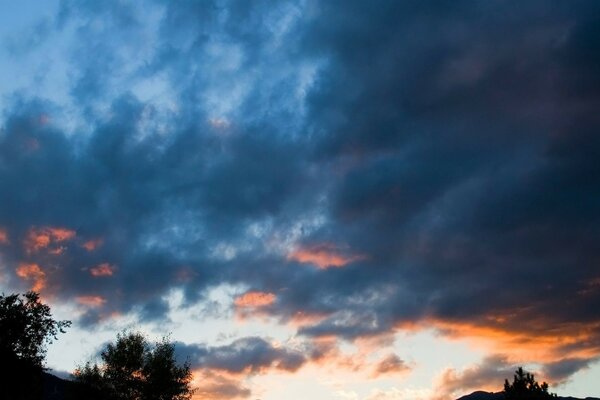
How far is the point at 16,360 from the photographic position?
6034 centimetres

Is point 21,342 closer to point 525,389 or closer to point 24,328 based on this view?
point 24,328

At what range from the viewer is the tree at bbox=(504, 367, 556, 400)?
49875 mm

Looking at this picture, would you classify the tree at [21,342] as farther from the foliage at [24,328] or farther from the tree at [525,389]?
the tree at [525,389]

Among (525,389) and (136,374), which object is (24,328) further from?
(525,389)

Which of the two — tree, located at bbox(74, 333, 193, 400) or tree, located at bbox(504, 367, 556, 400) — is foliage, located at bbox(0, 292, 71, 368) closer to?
tree, located at bbox(74, 333, 193, 400)

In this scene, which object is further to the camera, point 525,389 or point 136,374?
point 136,374

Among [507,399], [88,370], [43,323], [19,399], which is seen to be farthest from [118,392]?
[507,399]

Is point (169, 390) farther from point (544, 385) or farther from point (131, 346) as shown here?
point (544, 385)

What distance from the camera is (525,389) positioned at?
50688 millimetres

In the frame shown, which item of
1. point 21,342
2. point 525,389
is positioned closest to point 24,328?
point 21,342

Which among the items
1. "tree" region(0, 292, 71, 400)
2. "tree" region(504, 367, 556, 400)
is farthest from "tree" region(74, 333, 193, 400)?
"tree" region(504, 367, 556, 400)

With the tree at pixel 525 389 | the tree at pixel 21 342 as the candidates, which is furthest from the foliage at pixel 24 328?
the tree at pixel 525 389

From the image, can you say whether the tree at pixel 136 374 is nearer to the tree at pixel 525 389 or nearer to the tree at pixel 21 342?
the tree at pixel 21 342

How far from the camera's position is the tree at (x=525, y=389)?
49875 millimetres
